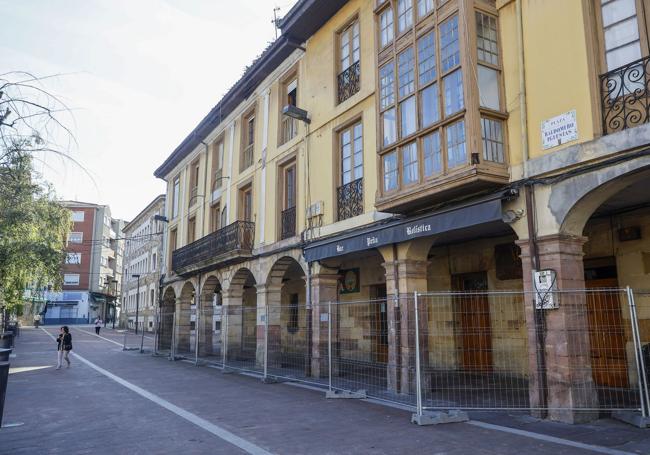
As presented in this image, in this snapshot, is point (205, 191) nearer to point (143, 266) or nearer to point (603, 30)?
point (603, 30)

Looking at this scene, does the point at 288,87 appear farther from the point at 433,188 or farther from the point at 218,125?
the point at 433,188

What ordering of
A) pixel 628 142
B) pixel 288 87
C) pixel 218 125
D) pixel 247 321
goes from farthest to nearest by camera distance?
pixel 218 125, pixel 247 321, pixel 288 87, pixel 628 142

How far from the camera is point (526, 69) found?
851cm

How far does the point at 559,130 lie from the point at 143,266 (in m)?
43.5

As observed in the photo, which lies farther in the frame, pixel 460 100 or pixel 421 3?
pixel 421 3

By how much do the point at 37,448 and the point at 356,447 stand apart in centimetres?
390

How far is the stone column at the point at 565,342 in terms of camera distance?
729cm

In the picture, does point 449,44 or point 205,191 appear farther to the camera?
point 205,191

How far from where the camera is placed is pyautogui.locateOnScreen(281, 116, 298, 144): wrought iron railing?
1538cm

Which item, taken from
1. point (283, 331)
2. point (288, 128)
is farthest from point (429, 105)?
point (283, 331)

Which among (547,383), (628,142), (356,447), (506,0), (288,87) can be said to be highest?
(288,87)

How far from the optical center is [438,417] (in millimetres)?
7480

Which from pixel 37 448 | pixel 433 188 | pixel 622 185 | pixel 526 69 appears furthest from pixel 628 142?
pixel 37 448

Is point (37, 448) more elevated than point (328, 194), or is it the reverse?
point (328, 194)
